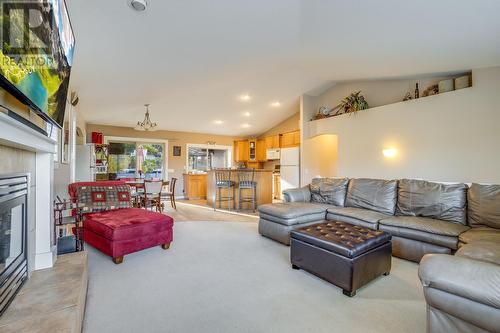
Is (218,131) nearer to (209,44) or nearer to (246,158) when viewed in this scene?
(246,158)

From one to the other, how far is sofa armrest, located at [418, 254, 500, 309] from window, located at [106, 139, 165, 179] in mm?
7445

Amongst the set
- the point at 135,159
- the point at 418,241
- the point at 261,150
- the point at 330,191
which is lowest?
the point at 418,241

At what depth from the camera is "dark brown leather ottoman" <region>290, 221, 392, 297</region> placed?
84.5 inches

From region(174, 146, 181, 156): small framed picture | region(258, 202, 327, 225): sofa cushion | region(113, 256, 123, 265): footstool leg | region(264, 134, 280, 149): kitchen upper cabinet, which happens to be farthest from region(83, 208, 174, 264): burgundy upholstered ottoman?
region(264, 134, 280, 149): kitchen upper cabinet

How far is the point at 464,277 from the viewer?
1309mm

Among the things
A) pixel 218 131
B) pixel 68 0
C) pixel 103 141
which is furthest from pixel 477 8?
pixel 103 141

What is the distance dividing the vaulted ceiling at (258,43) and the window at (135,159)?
2274mm

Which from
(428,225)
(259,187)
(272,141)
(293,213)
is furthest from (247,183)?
(428,225)

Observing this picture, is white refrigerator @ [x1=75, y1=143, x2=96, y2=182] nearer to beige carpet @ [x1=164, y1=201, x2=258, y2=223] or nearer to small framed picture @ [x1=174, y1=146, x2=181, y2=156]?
beige carpet @ [x1=164, y1=201, x2=258, y2=223]

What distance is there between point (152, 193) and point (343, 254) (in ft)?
14.1

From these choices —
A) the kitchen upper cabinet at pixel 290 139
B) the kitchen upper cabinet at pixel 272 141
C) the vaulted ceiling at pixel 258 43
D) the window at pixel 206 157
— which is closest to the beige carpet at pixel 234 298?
the vaulted ceiling at pixel 258 43

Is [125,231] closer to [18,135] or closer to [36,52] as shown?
[18,135]

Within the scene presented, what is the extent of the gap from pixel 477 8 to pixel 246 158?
299 inches

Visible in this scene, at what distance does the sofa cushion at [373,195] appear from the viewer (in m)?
3.58
